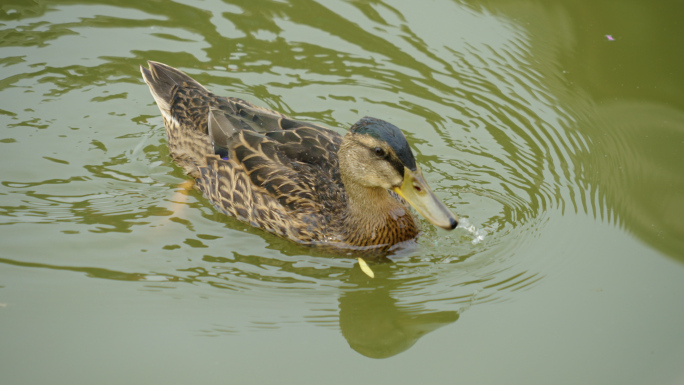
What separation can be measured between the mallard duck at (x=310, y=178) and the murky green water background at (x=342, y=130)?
230mm

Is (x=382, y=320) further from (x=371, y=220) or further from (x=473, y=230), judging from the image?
(x=473, y=230)

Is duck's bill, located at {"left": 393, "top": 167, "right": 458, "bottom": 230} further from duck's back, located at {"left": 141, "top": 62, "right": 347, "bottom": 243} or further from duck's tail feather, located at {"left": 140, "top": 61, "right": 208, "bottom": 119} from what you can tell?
duck's tail feather, located at {"left": 140, "top": 61, "right": 208, "bottom": 119}

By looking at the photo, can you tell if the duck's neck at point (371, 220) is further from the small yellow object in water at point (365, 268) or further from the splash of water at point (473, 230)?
the splash of water at point (473, 230)

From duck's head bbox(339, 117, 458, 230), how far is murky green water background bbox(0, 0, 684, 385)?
1.95ft

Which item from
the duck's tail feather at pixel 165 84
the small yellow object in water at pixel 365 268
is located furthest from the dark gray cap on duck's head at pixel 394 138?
the duck's tail feather at pixel 165 84

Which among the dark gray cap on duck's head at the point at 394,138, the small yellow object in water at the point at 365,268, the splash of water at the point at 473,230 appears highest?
the dark gray cap on duck's head at the point at 394,138

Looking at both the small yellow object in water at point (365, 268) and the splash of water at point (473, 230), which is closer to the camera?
the small yellow object in water at point (365, 268)

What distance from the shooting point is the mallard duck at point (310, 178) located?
545cm

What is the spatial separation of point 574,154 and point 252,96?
11.1ft

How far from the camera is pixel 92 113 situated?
Answer: 7.31 meters

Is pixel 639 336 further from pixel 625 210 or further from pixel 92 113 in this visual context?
pixel 92 113

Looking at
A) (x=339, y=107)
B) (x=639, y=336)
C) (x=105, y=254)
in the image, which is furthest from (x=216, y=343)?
(x=339, y=107)

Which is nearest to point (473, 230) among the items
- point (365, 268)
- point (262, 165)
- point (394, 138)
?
point (365, 268)

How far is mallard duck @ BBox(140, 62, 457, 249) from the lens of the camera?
17.9ft
